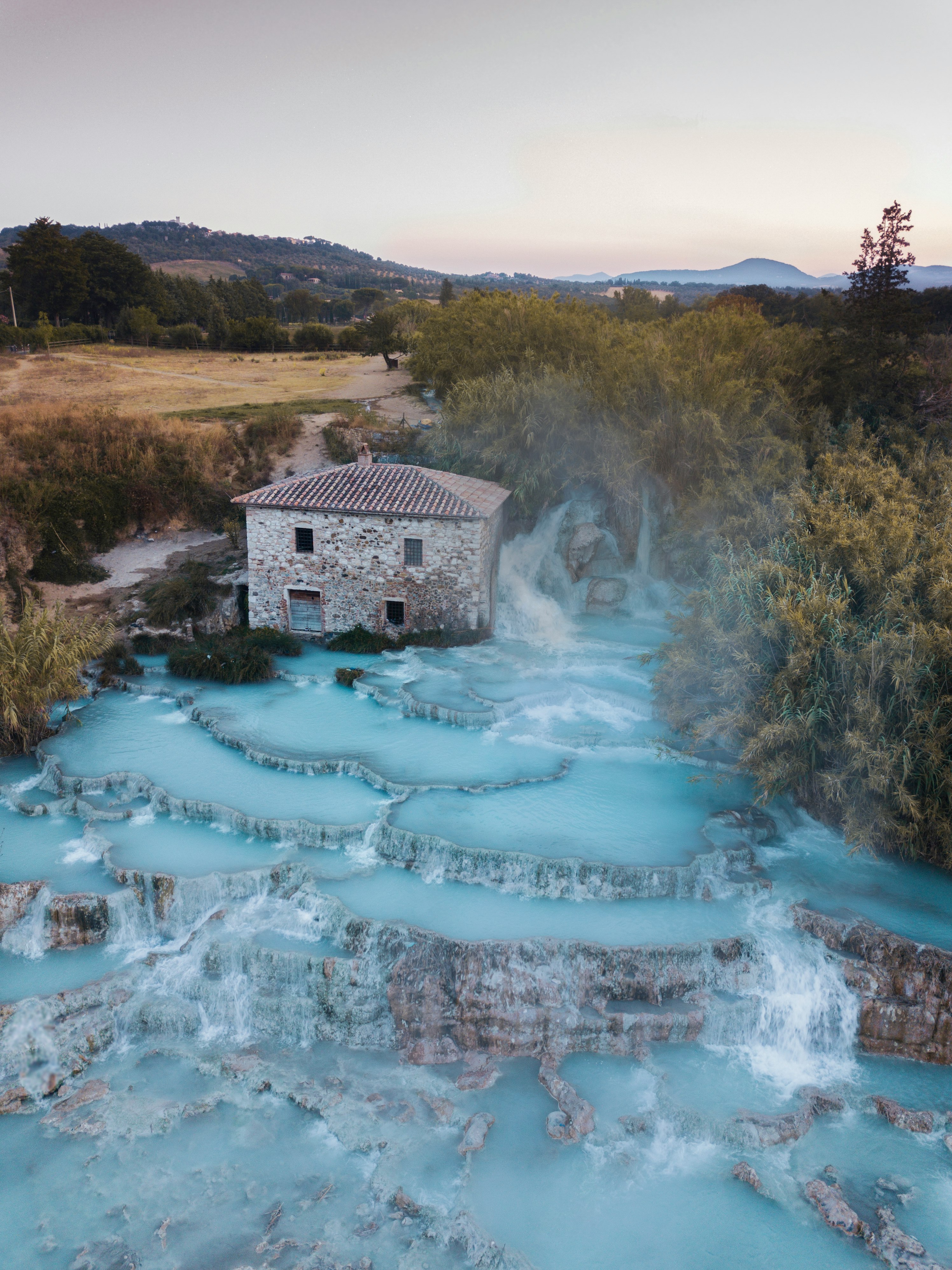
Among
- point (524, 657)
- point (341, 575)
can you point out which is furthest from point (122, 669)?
point (524, 657)

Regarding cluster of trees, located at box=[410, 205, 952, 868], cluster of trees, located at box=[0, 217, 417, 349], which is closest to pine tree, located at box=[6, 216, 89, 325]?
cluster of trees, located at box=[0, 217, 417, 349]

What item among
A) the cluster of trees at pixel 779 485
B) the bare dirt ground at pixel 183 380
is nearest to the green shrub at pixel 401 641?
the cluster of trees at pixel 779 485

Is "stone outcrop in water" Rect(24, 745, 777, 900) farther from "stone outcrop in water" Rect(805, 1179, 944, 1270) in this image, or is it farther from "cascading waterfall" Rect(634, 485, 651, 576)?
"cascading waterfall" Rect(634, 485, 651, 576)

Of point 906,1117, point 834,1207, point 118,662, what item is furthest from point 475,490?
point 834,1207

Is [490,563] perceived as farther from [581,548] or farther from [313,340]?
[313,340]

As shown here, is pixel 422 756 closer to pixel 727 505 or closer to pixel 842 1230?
pixel 842 1230
